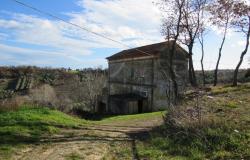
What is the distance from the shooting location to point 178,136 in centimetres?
1045

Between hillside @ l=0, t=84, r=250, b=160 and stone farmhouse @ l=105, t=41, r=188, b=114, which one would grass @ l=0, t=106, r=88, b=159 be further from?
stone farmhouse @ l=105, t=41, r=188, b=114

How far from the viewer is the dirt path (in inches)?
364

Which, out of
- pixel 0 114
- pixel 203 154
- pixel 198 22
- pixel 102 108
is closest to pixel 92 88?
Answer: pixel 102 108

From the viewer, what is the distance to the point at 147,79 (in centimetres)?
3969

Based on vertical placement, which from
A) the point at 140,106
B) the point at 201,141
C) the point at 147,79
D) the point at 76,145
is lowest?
the point at 140,106

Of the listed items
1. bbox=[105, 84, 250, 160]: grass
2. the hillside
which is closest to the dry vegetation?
the hillside

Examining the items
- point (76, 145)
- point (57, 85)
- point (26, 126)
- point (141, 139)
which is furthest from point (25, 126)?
point (57, 85)

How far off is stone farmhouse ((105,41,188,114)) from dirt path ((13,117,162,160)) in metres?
22.6

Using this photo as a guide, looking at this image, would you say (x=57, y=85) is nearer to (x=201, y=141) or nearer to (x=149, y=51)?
(x=149, y=51)

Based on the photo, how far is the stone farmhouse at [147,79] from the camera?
3797 cm

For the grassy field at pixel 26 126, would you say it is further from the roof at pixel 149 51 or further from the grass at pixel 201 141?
the roof at pixel 149 51

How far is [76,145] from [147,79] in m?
29.5

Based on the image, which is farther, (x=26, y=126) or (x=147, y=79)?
(x=147, y=79)

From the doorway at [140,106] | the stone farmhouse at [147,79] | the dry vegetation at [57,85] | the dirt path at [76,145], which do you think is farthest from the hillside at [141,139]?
the doorway at [140,106]
